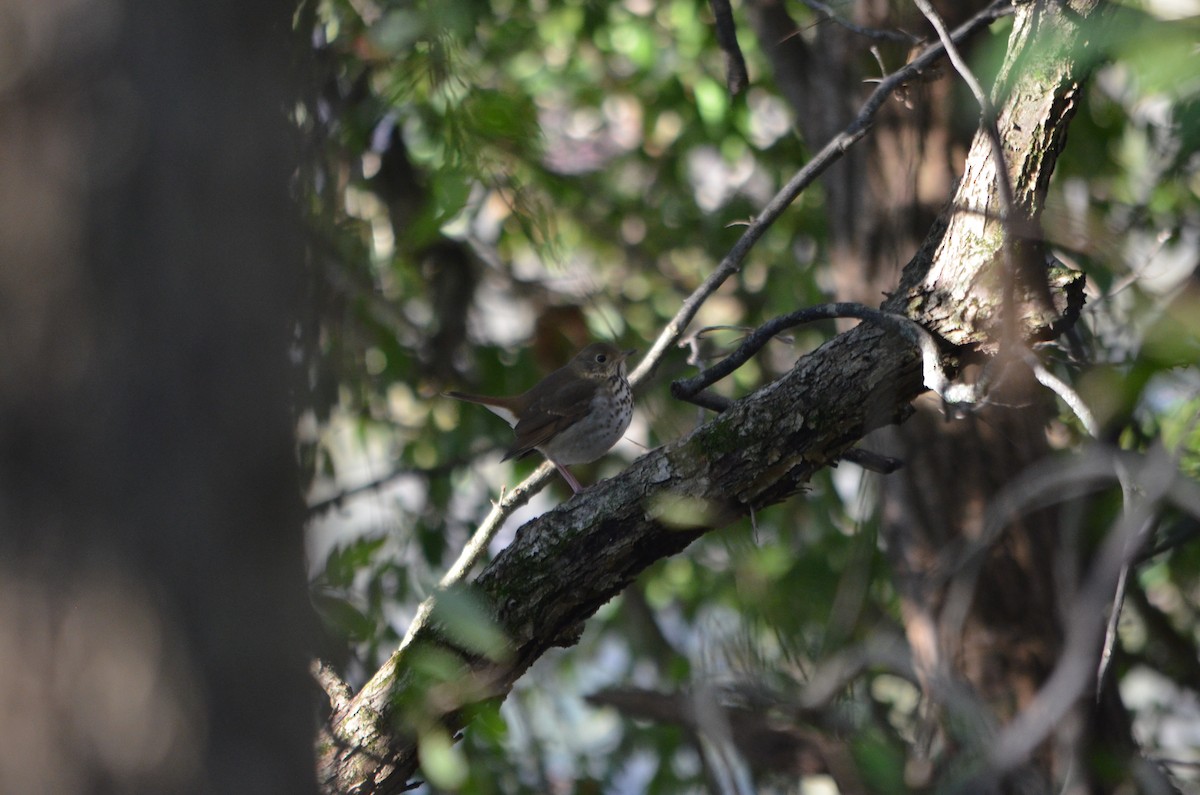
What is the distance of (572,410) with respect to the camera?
468cm

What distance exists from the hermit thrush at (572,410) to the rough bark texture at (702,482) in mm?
2170

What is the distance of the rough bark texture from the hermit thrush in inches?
85.4

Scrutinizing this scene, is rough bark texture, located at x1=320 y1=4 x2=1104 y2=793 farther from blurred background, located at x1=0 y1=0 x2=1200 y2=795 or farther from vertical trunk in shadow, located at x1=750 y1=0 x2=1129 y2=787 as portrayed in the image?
vertical trunk in shadow, located at x1=750 y1=0 x2=1129 y2=787

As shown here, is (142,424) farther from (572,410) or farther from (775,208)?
(572,410)

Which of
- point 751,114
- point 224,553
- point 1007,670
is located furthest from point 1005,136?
point 751,114

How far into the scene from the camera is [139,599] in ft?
3.67

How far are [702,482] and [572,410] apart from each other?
2.42m

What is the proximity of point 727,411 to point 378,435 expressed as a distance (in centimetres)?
329

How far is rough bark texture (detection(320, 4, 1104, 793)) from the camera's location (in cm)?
220

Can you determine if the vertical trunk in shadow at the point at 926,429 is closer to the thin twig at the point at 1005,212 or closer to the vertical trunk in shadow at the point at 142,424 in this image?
the thin twig at the point at 1005,212

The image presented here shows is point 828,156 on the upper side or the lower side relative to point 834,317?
upper

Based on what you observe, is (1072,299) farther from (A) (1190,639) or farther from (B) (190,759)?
(A) (1190,639)

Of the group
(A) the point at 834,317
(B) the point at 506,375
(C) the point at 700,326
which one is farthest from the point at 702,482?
(B) the point at 506,375

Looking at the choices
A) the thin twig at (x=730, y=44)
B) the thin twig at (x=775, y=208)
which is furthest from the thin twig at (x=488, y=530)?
the thin twig at (x=730, y=44)
